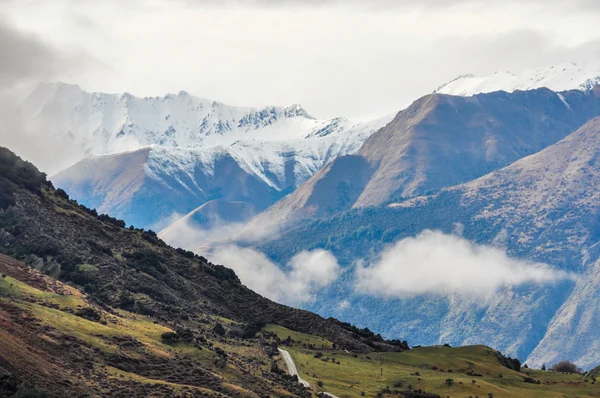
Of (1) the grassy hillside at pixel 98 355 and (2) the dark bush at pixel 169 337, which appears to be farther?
(2) the dark bush at pixel 169 337

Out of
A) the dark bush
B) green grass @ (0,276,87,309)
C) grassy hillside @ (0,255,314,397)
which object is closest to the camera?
grassy hillside @ (0,255,314,397)

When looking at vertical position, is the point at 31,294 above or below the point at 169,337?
below

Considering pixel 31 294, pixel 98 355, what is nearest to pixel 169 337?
pixel 31 294

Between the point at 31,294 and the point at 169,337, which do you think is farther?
the point at 169,337

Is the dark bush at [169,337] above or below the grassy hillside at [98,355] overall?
above

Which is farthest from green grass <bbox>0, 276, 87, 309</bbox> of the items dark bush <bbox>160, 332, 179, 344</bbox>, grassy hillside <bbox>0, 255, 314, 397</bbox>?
dark bush <bbox>160, 332, 179, 344</bbox>

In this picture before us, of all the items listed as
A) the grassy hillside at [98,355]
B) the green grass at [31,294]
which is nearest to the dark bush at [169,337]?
the grassy hillside at [98,355]

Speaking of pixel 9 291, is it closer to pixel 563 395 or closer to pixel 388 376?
pixel 388 376

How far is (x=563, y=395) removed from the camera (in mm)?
191750

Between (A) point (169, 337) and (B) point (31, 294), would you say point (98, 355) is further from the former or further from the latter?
(B) point (31, 294)

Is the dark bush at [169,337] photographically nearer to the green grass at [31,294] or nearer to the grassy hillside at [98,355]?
the grassy hillside at [98,355]

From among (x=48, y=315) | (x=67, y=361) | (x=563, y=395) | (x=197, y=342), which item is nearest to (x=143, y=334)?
(x=197, y=342)

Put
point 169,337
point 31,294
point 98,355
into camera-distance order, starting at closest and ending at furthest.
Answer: point 98,355
point 31,294
point 169,337

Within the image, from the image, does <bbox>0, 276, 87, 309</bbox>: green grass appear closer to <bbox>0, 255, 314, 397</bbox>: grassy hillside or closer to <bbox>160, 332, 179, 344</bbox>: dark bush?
<bbox>0, 255, 314, 397</bbox>: grassy hillside
